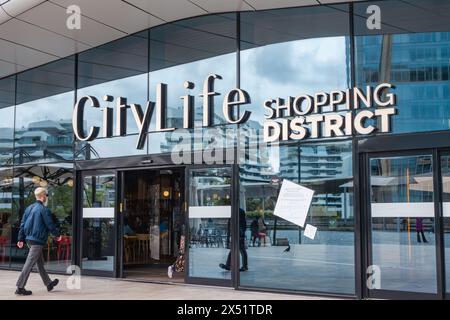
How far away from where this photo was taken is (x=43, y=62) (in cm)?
1194

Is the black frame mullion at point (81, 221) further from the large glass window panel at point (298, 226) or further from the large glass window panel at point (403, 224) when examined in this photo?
the large glass window panel at point (403, 224)

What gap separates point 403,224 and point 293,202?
1.60m

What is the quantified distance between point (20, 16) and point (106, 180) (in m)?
3.11

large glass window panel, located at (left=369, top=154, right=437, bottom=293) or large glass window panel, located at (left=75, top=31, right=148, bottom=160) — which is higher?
large glass window panel, located at (left=75, top=31, right=148, bottom=160)

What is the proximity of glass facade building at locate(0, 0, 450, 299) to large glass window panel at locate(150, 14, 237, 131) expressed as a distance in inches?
0.9

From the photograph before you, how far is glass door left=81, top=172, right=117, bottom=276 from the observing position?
10539mm

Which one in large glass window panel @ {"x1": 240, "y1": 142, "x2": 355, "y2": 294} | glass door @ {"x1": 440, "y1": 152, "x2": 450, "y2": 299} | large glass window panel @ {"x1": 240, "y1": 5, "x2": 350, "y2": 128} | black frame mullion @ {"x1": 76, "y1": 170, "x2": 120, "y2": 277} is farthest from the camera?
black frame mullion @ {"x1": 76, "y1": 170, "x2": 120, "y2": 277}

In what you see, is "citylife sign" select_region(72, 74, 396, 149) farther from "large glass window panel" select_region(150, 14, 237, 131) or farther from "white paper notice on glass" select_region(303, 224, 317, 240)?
"white paper notice on glass" select_region(303, 224, 317, 240)

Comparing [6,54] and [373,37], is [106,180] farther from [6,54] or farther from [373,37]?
[373,37]

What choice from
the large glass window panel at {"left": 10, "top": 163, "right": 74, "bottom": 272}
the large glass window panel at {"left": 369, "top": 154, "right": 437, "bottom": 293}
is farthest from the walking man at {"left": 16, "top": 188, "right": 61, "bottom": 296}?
the large glass window panel at {"left": 369, "top": 154, "right": 437, "bottom": 293}

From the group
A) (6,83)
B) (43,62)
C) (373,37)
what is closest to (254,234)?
(373,37)

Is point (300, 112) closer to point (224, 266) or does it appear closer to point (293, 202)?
point (293, 202)

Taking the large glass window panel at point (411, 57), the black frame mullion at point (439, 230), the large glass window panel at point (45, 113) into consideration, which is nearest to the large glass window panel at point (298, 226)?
the large glass window panel at point (411, 57)
